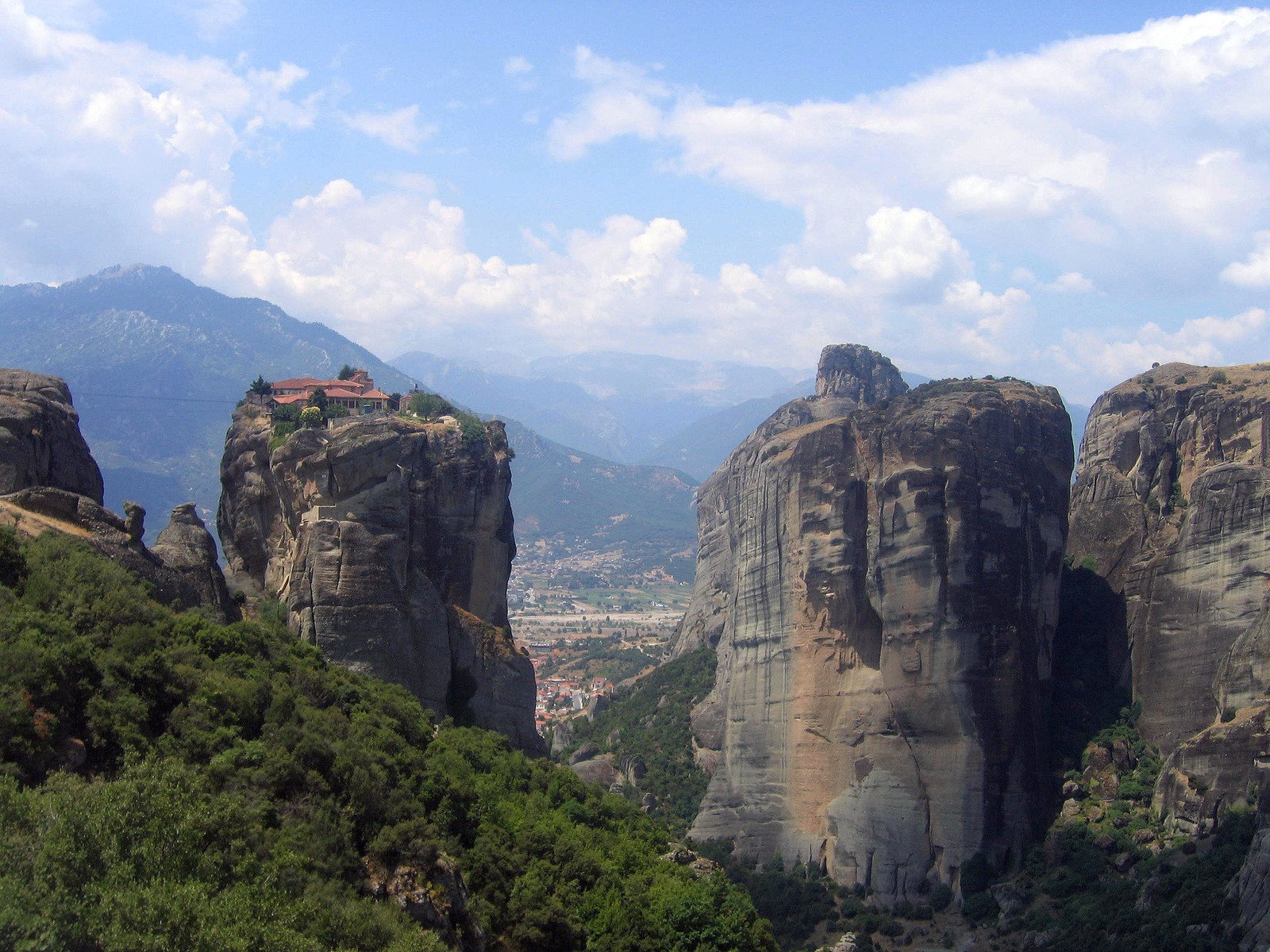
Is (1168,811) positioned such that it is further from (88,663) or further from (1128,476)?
(88,663)

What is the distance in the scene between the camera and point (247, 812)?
19.6 m

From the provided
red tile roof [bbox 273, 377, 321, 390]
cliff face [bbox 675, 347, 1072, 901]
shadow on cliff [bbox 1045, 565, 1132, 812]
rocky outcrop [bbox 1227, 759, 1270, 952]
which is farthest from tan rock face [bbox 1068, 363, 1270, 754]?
red tile roof [bbox 273, 377, 321, 390]

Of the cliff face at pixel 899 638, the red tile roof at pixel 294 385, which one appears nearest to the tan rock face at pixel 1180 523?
the cliff face at pixel 899 638

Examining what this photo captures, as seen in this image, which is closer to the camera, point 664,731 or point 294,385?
point 294,385

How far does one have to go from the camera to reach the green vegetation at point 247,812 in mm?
16359

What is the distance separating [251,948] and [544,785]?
19198 millimetres

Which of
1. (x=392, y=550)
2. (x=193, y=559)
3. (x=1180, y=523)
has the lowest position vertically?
(x=193, y=559)

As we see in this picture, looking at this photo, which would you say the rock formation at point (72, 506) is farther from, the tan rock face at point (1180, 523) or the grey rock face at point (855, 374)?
the grey rock face at point (855, 374)

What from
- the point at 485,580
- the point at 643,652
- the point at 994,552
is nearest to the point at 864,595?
the point at 994,552

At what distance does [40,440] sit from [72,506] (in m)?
4.00

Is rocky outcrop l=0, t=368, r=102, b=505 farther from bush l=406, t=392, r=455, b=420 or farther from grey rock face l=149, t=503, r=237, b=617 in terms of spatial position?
bush l=406, t=392, r=455, b=420

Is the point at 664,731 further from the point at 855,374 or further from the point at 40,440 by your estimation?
the point at 40,440

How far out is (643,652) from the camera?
124750 millimetres

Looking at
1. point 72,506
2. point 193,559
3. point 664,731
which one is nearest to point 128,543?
point 72,506
